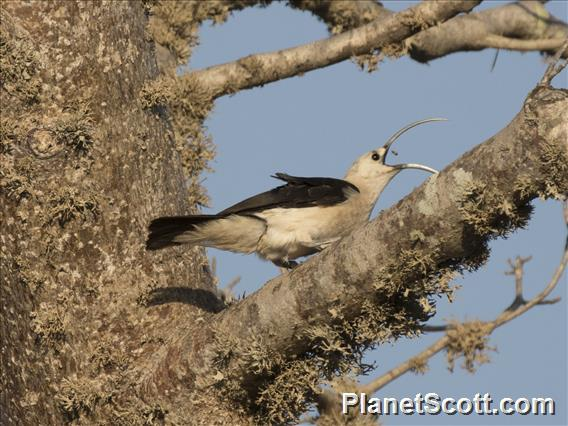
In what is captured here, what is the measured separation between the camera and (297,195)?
6.78 m

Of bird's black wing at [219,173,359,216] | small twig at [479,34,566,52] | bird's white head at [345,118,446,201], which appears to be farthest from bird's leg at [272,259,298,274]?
small twig at [479,34,566,52]

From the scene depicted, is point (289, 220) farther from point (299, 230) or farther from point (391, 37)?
point (391, 37)

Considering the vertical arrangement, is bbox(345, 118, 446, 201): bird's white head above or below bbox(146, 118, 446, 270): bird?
above

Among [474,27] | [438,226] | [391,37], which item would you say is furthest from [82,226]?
[474,27]

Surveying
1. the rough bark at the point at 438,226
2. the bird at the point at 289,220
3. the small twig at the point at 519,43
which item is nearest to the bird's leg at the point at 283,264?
the bird at the point at 289,220

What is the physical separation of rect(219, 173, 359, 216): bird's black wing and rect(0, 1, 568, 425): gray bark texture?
32.1 inches

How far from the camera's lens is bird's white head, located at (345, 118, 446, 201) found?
8.07 meters

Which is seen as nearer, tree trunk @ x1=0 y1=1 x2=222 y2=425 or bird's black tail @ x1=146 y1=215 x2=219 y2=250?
tree trunk @ x1=0 y1=1 x2=222 y2=425

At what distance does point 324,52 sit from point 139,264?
2.50 metres

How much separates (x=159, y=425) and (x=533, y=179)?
225cm

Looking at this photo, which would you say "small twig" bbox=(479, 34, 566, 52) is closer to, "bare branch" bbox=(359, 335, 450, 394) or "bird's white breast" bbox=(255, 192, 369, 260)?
"bird's white breast" bbox=(255, 192, 369, 260)

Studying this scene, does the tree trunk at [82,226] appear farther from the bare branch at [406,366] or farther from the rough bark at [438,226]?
the bare branch at [406,366]

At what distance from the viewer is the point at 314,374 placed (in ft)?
16.1

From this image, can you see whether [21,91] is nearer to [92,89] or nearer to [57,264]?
[92,89]
